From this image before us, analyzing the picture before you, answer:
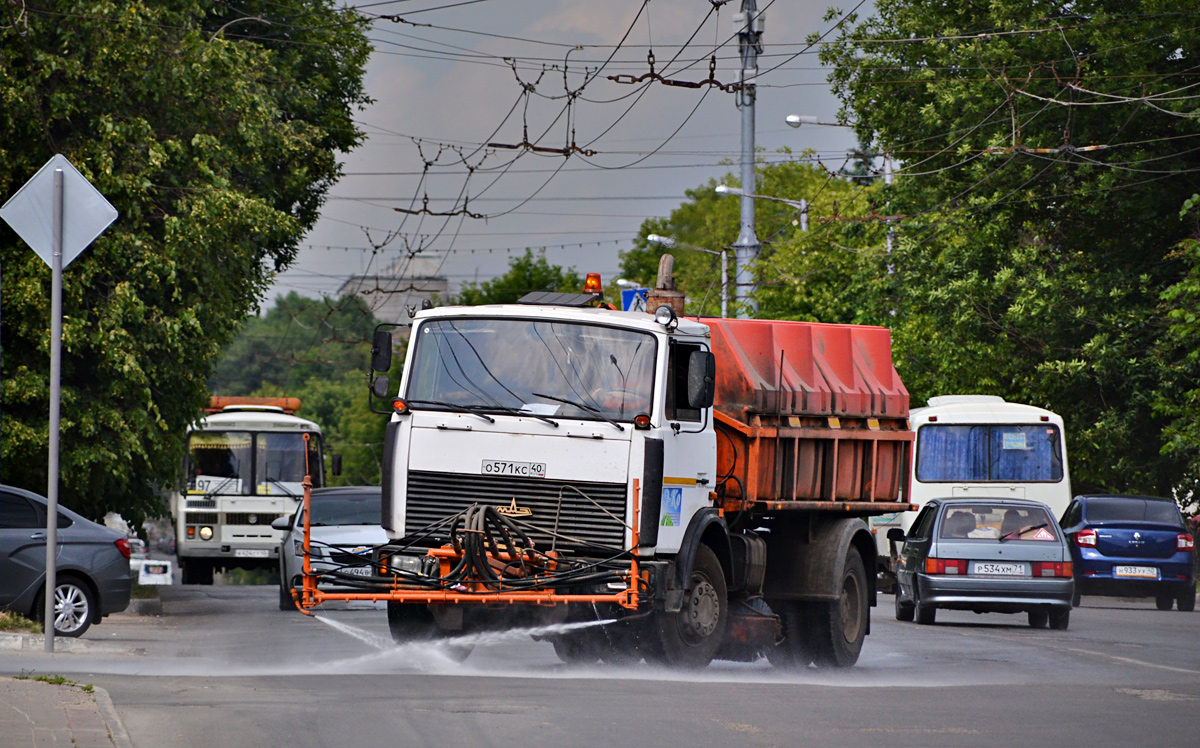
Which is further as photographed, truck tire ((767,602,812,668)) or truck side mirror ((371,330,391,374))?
truck tire ((767,602,812,668))

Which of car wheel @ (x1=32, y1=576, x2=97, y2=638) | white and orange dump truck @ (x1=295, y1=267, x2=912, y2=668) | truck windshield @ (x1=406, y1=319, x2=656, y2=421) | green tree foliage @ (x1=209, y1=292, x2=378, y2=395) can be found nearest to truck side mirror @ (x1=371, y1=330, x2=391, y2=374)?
white and orange dump truck @ (x1=295, y1=267, x2=912, y2=668)

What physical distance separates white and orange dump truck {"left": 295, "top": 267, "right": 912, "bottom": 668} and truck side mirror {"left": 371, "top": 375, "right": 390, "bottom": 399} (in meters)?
0.15

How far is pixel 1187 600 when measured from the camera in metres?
25.0

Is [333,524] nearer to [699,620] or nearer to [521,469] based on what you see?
[699,620]

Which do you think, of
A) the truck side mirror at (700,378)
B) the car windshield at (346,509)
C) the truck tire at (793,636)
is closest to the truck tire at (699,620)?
the truck side mirror at (700,378)

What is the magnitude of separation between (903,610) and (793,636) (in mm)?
7000

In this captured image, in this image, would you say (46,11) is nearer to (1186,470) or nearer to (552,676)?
(552,676)

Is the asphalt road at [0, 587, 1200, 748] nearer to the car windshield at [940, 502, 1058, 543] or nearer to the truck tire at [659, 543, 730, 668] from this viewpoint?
the truck tire at [659, 543, 730, 668]

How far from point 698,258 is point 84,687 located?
6977cm

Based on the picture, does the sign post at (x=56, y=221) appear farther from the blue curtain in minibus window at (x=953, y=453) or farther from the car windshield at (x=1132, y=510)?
the blue curtain in minibus window at (x=953, y=453)

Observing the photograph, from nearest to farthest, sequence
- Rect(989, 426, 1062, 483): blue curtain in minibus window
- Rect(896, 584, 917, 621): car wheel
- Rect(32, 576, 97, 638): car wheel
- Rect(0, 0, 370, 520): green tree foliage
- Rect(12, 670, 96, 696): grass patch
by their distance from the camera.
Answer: Rect(12, 670, 96, 696): grass patch < Rect(32, 576, 97, 638): car wheel < Rect(0, 0, 370, 520): green tree foliage < Rect(896, 584, 917, 621): car wheel < Rect(989, 426, 1062, 483): blue curtain in minibus window

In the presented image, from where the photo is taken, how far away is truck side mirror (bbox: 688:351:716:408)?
12008mm

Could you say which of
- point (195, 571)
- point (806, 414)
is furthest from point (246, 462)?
point (806, 414)

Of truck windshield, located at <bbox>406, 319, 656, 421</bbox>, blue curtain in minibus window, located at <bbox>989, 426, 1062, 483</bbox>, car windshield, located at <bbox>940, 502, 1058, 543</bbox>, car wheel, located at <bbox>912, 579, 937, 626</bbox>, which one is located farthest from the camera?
blue curtain in minibus window, located at <bbox>989, 426, 1062, 483</bbox>
